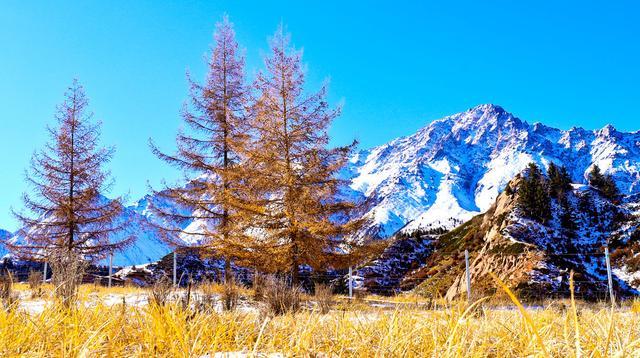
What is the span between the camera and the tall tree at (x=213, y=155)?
15.4 m

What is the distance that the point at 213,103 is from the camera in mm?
17016

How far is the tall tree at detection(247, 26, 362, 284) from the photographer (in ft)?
41.1

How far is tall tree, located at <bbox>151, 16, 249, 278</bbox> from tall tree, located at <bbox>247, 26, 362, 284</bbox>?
1.37 meters

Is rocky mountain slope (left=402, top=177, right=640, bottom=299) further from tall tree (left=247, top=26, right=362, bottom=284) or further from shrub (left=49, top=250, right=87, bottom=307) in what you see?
shrub (left=49, top=250, right=87, bottom=307)

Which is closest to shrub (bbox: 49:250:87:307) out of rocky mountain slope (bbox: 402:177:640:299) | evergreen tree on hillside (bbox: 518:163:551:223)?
rocky mountain slope (bbox: 402:177:640:299)

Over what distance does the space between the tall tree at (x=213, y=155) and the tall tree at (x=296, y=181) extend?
4.48 ft

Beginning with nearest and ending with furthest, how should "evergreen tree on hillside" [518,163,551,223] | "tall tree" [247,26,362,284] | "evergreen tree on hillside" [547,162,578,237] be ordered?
"tall tree" [247,26,362,284] → "evergreen tree on hillside" [547,162,578,237] → "evergreen tree on hillside" [518,163,551,223]

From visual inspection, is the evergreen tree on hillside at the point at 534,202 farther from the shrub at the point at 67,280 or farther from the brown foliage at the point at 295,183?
the shrub at the point at 67,280

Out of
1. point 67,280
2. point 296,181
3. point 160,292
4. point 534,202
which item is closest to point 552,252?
point 534,202

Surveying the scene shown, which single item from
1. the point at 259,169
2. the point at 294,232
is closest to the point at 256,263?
the point at 294,232

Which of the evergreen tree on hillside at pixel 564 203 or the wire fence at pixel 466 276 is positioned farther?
the evergreen tree on hillside at pixel 564 203

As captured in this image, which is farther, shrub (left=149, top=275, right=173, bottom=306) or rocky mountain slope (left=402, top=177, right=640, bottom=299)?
rocky mountain slope (left=402, top=177, right=640, bottom=299)

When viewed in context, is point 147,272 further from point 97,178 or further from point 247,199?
point 247,199

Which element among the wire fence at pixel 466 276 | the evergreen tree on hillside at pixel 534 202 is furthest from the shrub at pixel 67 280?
the evergreen tree on hillside at pixel 534 202
